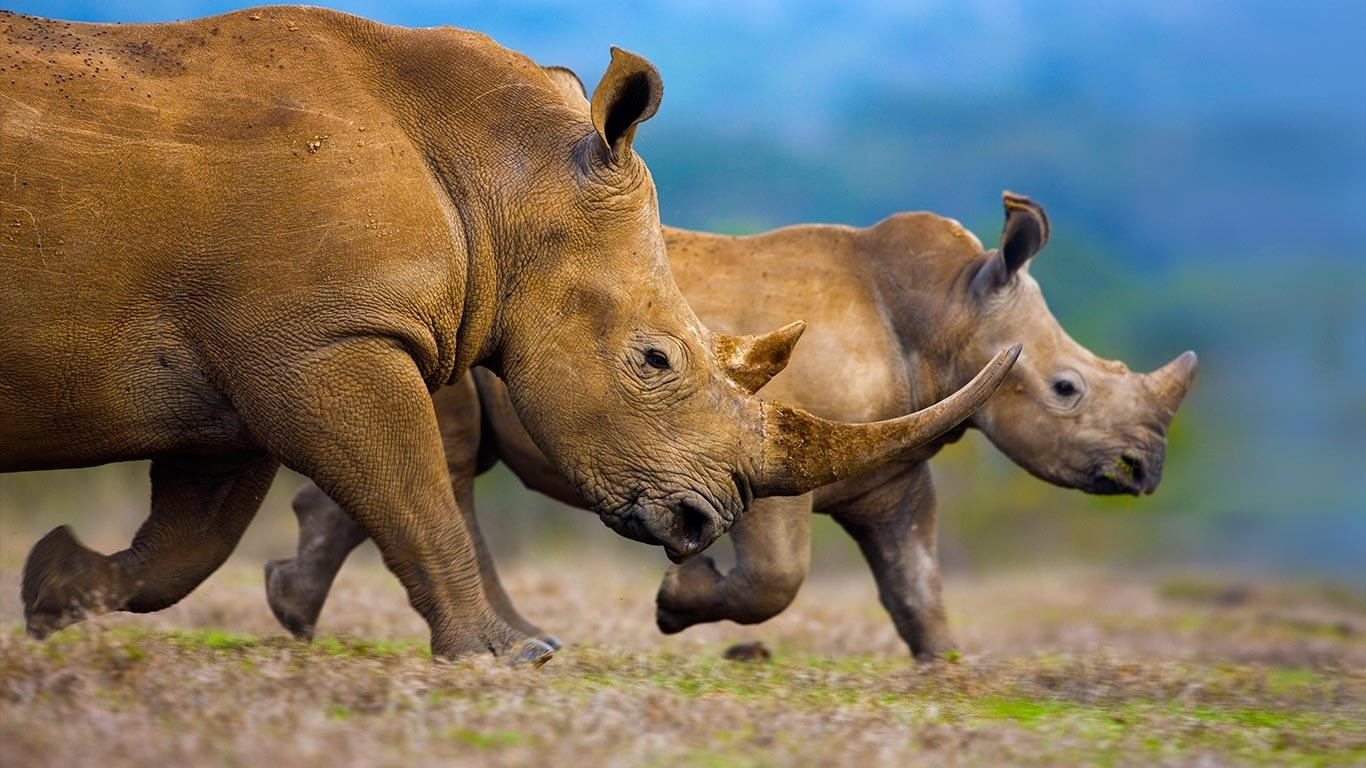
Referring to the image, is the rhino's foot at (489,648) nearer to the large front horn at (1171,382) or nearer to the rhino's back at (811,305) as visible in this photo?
the rhino's back at (811,305)

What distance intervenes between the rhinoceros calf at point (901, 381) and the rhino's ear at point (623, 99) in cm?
189

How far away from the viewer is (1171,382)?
9.65m

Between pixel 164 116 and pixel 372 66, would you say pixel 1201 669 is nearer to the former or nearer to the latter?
pixel 372 66

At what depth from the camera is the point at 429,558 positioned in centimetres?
684

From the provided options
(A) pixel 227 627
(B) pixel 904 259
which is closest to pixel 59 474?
(A) pixel 227 627

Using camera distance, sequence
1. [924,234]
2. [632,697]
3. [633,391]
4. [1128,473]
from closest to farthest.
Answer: [632,697], [633,391], [1128,473], [924,234]

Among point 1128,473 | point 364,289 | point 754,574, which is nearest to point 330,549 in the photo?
point 754,574

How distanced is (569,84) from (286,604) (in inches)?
126

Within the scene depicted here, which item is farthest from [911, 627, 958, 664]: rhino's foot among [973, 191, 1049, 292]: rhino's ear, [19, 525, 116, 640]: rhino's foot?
[19, 525, 116, 640]: rhino's foot

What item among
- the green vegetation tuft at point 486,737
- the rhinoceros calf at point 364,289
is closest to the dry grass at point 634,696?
the green vegetation tuft at point 486,737

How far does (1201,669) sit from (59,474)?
43.1 feet

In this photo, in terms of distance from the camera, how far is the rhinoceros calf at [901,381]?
9.04 meters

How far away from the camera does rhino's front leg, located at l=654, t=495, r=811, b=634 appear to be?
8469 mm

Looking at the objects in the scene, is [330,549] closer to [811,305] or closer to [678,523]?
[811,305]
